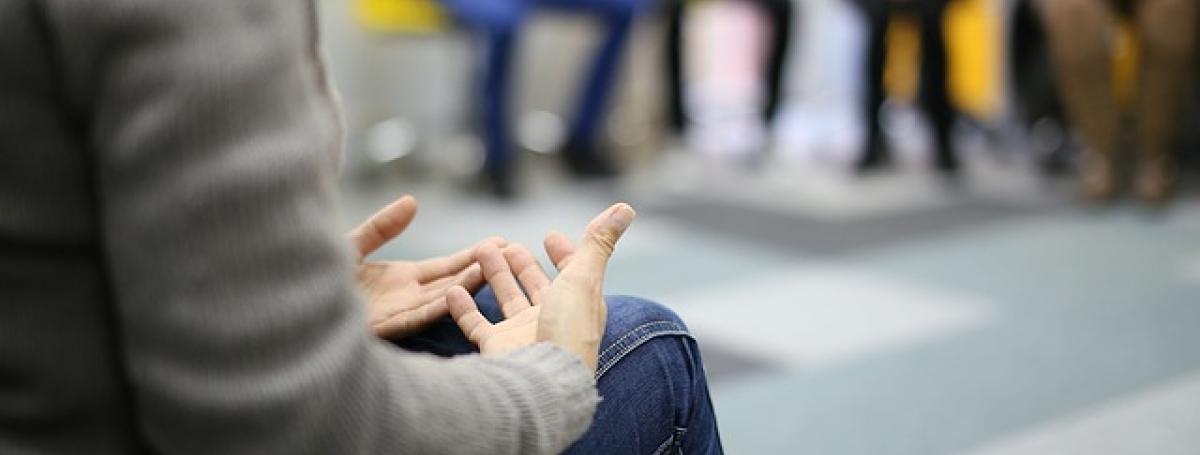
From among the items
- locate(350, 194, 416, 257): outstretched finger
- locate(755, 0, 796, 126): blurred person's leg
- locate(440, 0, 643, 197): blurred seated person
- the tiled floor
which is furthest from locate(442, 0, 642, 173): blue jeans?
locate(350, 194, 416, 257): outstretched finger

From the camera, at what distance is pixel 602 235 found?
77 cm

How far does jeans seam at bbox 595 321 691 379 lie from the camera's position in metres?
0.78

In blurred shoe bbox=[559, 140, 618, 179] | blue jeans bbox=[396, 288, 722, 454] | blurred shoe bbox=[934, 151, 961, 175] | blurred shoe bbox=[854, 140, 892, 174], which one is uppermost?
blue jeans bbox=[396, 288, 722, 454]

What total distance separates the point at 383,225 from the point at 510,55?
1952mm

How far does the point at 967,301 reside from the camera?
2078 millimetres

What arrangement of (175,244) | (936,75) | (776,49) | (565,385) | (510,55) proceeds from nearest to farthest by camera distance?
1. (175,244)
2. (565,385)
3. (510,55)
4. (936,75)
5. (776,49)

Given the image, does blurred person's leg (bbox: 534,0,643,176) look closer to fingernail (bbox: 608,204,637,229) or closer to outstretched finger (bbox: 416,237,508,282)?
outstretched finger (bbox: 416,237,508,282)

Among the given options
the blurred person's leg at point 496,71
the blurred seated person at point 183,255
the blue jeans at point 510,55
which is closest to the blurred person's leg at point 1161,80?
the blue jeans at point 510,55

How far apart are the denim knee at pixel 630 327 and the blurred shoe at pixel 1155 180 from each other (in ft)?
7.04

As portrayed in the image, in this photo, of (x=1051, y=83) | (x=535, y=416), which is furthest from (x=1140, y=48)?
(x=535, y=416)

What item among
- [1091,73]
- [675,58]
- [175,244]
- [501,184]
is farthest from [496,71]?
[175,244]

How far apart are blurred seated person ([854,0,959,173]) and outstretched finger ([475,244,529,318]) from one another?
2.36 meters

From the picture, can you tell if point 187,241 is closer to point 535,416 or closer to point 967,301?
point 535,416

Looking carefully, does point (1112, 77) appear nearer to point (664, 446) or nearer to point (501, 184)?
point (501, 184)
